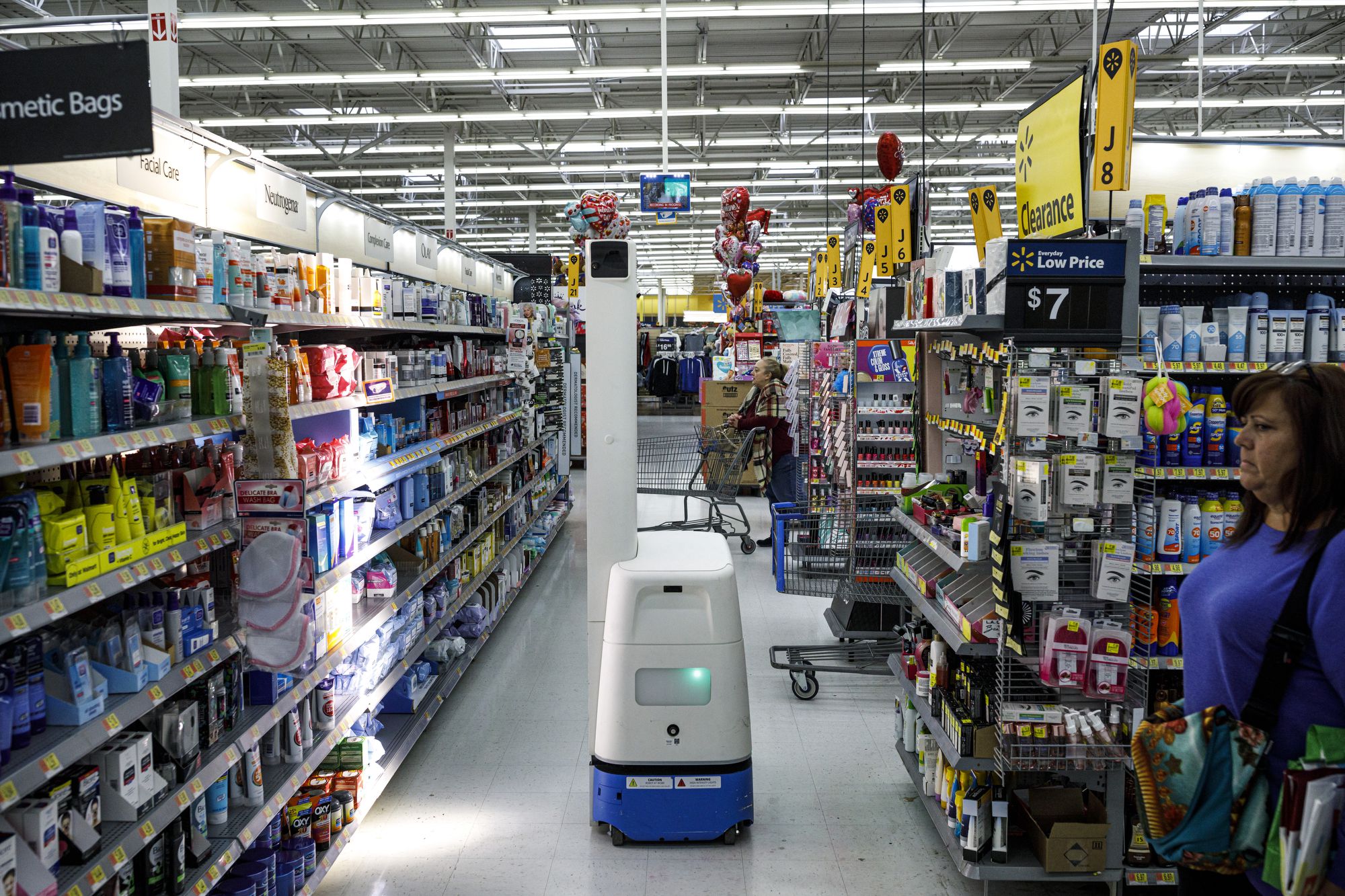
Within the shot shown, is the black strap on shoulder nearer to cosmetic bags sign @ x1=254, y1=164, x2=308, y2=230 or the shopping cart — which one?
cosmetic bags sign @ x1=254, y1=164, x2=308, y2=230

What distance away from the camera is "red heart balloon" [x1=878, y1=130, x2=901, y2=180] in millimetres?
6836

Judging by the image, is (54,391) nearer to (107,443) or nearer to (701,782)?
(107,443)

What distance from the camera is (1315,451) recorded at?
6.07 feet

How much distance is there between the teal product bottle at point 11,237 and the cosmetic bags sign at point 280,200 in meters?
1.95

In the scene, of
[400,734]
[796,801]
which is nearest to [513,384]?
[400,734]

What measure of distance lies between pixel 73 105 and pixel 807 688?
4.55 metres

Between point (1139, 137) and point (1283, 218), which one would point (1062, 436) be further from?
point (1139, 137)

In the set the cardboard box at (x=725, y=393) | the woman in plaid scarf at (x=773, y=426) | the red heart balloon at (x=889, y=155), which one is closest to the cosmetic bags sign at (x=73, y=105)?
the red heart balloon at (x=889, y=155)

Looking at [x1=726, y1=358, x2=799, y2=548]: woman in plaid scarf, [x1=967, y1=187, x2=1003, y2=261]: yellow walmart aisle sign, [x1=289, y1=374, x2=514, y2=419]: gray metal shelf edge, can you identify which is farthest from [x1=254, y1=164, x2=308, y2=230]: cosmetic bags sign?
[x1=726, y1=358, x2=799, y2=548]: woman in plaid scarf

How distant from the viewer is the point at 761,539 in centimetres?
983

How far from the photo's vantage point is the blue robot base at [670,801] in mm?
3809

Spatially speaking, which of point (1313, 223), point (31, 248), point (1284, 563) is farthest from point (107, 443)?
point (1313, 223)

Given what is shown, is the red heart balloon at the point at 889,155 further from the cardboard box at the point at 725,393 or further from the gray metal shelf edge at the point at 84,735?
the gray metal shelf edge at the point at 84,735

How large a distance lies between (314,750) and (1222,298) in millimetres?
A: 3833
